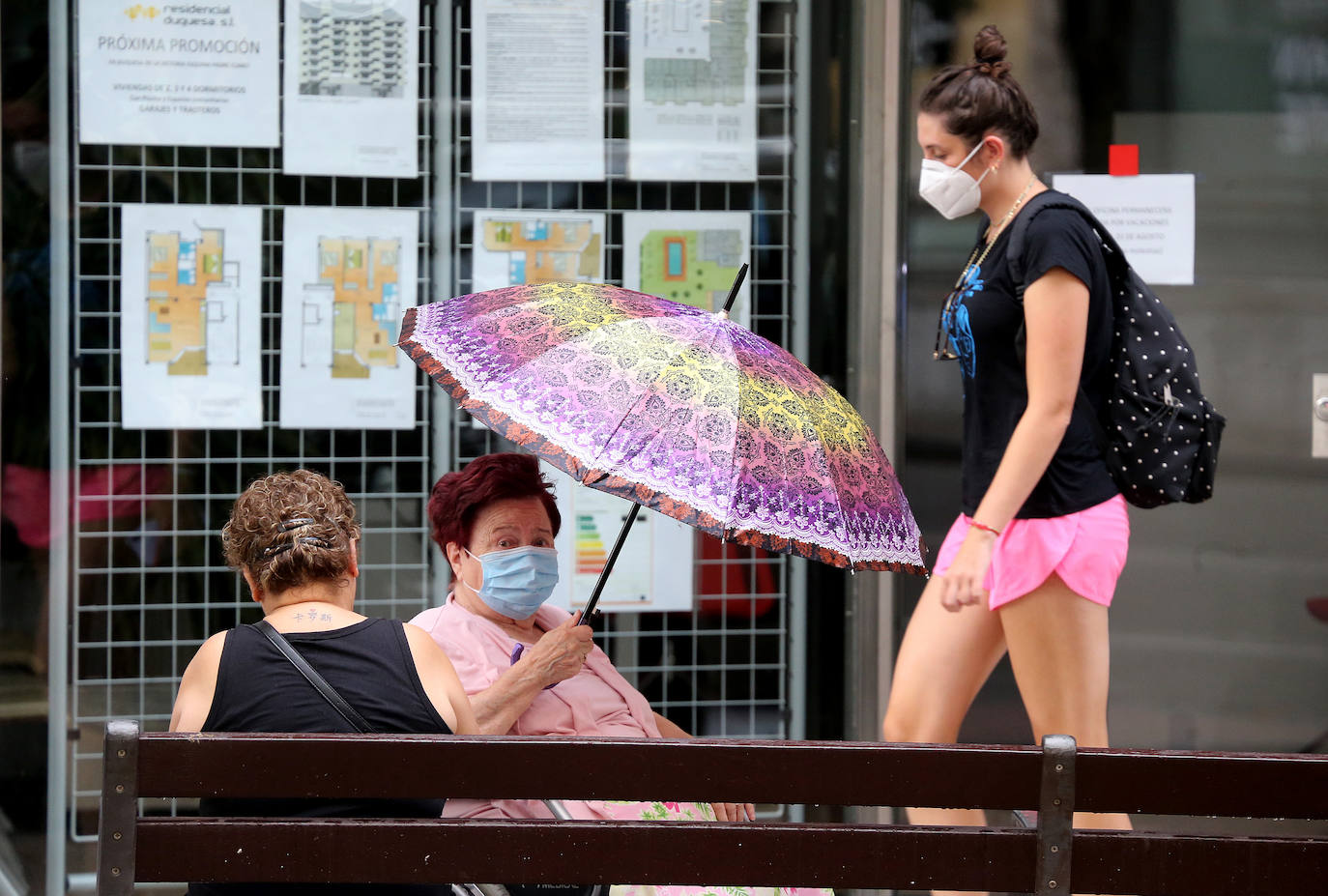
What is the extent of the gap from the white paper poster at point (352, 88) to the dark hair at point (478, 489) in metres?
1.67

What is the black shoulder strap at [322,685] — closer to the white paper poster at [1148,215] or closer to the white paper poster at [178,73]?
the white paper poster at [178,73]

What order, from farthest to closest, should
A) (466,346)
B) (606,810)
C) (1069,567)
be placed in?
(1069,567) → (606,810) → (466,346)

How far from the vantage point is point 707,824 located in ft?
7.10

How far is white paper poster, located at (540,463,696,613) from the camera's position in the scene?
4.59 m

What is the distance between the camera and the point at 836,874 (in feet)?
7.13

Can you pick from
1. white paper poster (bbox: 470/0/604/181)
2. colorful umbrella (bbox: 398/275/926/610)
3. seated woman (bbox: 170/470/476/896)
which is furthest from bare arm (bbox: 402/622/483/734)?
white paper poster (bbox: 470/0/604/181)

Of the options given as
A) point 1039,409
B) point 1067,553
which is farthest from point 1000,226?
point 1067,553

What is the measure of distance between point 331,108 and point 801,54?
1.41 metres

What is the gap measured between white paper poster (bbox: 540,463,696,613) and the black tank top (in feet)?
6.90

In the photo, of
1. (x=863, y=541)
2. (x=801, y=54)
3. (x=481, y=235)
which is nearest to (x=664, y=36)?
(x=801, y=54)

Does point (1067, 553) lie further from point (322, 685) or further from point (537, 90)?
point (537, 90)

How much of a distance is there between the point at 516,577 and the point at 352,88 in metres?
2.04

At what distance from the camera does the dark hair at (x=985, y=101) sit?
11.0 feet

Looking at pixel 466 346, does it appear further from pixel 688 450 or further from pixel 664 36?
pixel 664 36
